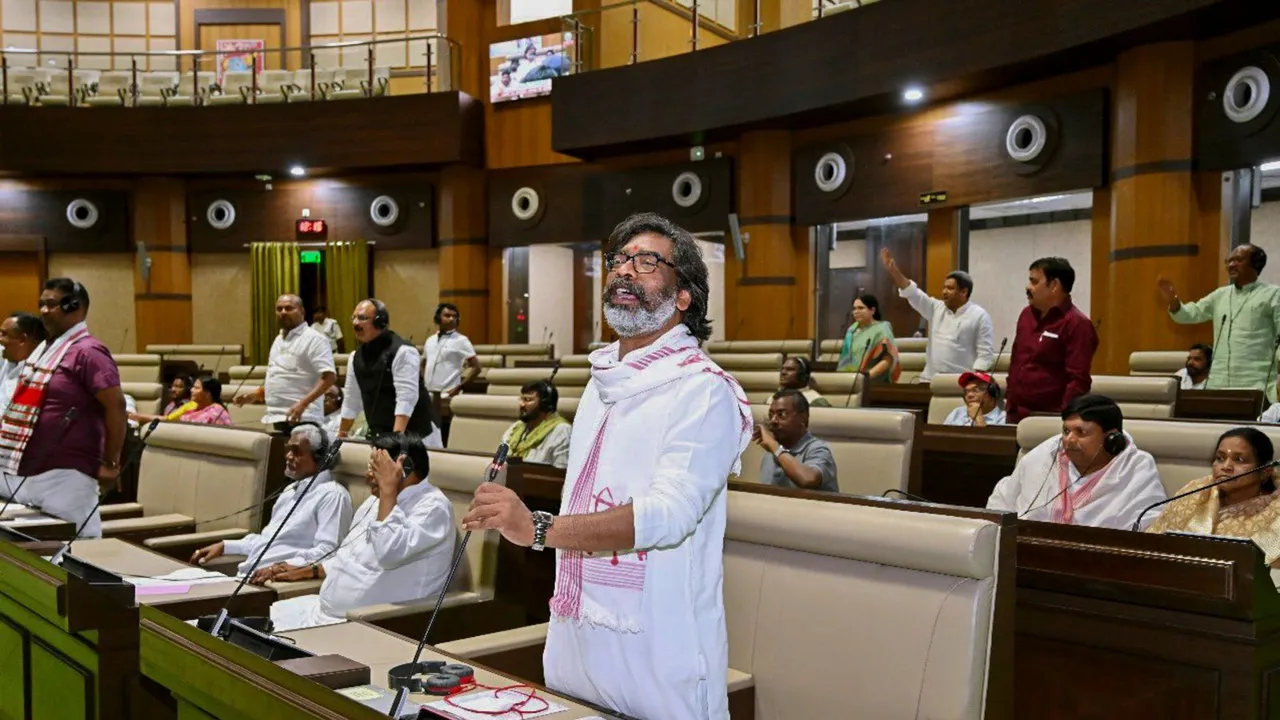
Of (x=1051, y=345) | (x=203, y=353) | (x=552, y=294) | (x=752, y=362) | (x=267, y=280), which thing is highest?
(x=267, y=280)

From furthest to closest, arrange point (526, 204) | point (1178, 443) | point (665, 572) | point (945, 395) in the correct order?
1. point (526, 204)
2. point (945, 395)
3. point (1178, 443)
4. point (665, 572)

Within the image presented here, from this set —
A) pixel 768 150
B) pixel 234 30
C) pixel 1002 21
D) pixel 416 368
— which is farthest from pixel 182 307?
pixel 1002 21

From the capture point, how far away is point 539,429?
451 cm

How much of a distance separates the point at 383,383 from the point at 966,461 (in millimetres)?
2515

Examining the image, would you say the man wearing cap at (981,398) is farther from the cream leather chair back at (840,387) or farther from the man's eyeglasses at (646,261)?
the man's eyeglasses at (646,261)

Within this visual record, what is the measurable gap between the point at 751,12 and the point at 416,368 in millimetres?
6101

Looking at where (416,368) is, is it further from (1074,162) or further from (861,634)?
(1074,162)

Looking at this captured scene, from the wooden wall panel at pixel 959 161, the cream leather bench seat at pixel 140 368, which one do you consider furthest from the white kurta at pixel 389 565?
the cream leather bench seat at pixel 140 368

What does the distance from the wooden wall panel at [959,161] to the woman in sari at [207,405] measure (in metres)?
5.59

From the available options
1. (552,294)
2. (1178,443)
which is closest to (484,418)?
(1178,443)

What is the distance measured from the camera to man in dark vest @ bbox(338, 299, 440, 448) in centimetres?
450

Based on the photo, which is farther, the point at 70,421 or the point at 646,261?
the point at 70,421

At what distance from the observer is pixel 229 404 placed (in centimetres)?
668

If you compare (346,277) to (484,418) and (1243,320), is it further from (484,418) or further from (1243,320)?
(1243,320)
